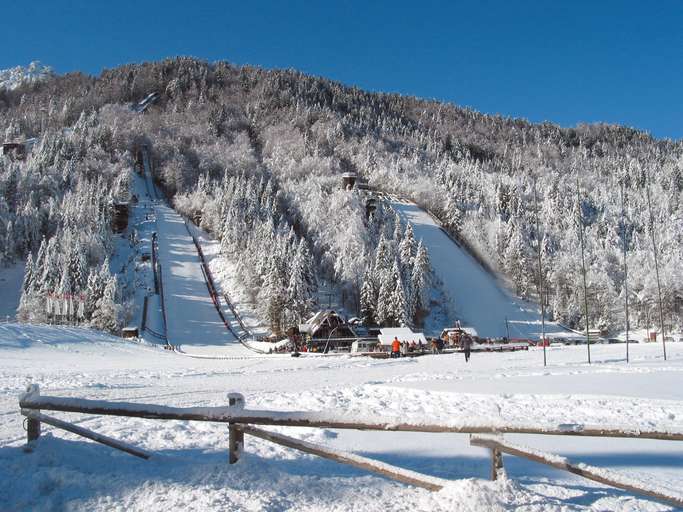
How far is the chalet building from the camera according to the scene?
173 ft

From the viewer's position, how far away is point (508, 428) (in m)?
4.62

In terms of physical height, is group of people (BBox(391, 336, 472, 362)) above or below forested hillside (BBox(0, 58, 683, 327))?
below

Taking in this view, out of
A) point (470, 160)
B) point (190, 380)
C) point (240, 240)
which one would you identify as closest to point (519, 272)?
point (240, 240)

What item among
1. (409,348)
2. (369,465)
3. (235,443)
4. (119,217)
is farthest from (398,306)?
(119,217)

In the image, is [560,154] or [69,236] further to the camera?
[560,154]

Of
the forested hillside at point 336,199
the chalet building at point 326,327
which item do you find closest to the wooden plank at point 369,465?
the forested hillside at point 336,199

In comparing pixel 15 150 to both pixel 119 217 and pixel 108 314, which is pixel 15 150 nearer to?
pixel 119 217

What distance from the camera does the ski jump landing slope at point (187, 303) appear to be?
5389cm

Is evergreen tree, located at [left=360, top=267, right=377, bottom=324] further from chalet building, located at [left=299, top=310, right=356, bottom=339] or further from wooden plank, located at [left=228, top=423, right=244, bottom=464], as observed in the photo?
wooden plank, located at [left=228, top=423, right=244, bottom=464]

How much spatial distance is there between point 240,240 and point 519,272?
44085 millimetres

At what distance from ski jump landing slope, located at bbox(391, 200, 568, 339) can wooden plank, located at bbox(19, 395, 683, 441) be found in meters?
66.6

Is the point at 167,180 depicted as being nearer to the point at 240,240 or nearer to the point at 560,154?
the point at 240,240

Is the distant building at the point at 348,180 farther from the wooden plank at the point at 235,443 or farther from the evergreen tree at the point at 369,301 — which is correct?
the wooden plank at the point at 235,443

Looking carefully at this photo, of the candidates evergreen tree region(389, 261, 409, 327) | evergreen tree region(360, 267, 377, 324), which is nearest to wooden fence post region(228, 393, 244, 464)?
evergreen tree region(389, 261, 409, 327)
